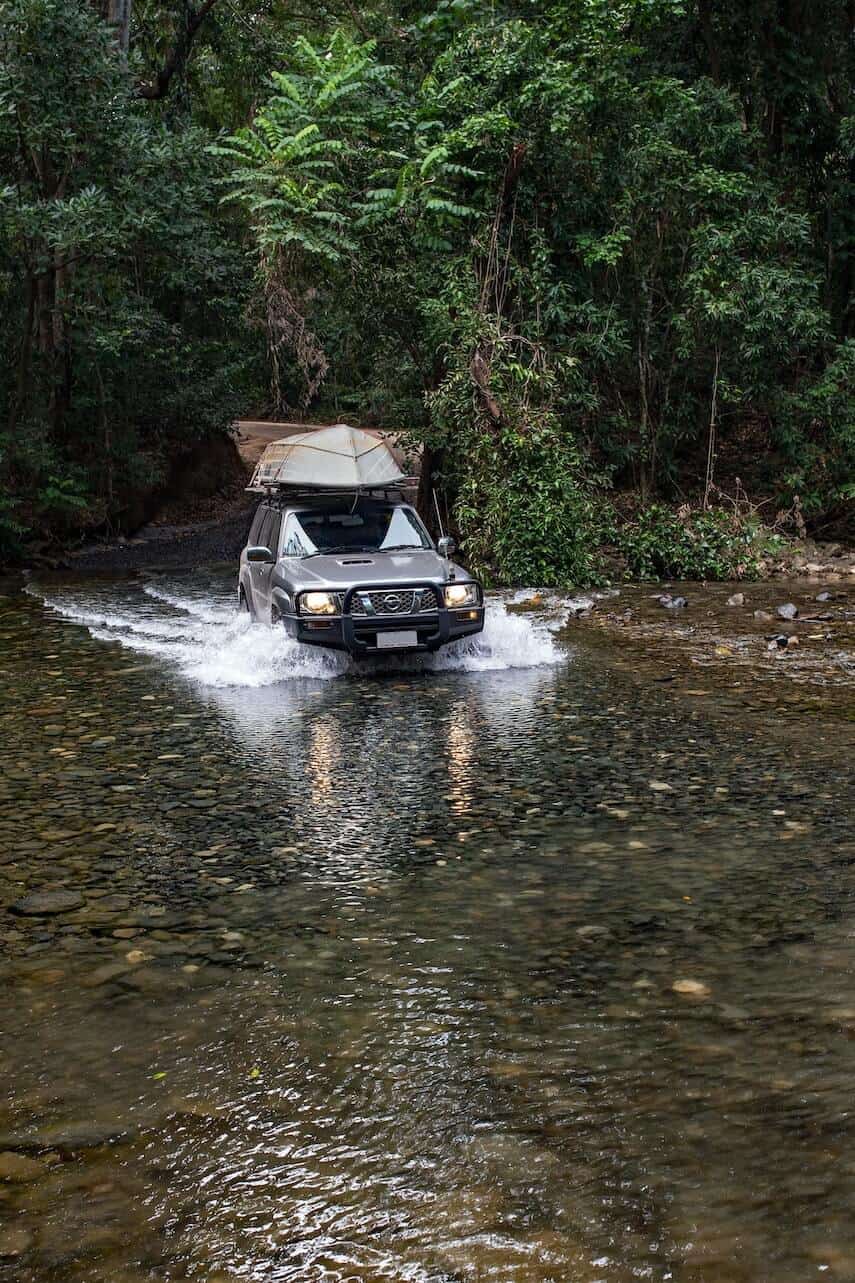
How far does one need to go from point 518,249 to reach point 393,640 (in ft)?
35.3

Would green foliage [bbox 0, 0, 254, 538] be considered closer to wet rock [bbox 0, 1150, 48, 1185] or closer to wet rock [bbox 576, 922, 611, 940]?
wet rock [bbox 576, 922, 611, 940]

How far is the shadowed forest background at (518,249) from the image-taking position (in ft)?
61.1

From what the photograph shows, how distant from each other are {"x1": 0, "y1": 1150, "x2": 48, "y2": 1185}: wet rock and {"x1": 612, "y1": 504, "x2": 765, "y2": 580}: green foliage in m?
16.4

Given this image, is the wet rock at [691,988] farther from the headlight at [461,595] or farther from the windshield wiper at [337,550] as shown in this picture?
the windshield wiper at [337,550]

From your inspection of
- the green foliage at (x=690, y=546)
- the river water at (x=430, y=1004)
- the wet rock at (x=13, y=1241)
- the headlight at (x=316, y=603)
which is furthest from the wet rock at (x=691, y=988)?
the green foliage at (x=690, y=546)

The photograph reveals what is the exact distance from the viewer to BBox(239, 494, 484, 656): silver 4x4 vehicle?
11.1 m

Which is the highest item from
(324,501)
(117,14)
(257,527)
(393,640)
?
(117,14)

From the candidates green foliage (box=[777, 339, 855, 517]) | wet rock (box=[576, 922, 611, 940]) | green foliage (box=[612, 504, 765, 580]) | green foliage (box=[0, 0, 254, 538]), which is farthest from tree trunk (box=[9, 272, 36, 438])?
wet rock (box=[576, 922, 611, 940])

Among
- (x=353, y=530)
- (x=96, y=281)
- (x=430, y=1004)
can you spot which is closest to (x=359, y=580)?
(x=353, y=530)

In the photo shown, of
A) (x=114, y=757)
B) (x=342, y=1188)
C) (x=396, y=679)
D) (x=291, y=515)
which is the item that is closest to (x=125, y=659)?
(x=291, y=515)

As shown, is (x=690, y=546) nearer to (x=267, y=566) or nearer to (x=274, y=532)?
(x=274, y=532)

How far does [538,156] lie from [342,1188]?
18276 millimetres

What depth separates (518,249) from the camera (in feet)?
65.4

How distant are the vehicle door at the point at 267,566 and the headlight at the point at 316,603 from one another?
1.17m
